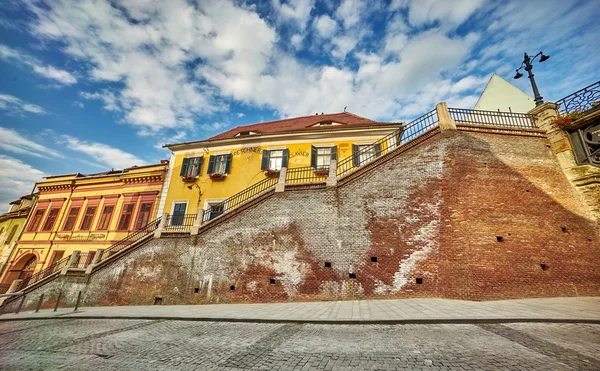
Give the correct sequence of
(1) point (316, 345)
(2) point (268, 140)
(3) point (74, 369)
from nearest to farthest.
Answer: (3) point (74, 369) → (1) point (316, 345) → (2) point (268, 140)

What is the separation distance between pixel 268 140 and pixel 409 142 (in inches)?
450

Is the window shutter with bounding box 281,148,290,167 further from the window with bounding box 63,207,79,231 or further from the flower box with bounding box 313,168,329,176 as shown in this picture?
the window with bounding box 63,207,79,231

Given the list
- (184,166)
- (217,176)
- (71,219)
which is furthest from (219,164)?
(71,219)

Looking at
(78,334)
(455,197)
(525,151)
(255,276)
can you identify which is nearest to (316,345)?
(255,276)

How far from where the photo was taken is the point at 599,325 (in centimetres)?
620

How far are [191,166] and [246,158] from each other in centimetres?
506

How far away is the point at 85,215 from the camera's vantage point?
903 inches

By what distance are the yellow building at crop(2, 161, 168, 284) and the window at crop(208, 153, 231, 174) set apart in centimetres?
506

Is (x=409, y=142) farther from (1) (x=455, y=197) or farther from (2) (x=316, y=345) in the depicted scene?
(2) (x=316, y=345)

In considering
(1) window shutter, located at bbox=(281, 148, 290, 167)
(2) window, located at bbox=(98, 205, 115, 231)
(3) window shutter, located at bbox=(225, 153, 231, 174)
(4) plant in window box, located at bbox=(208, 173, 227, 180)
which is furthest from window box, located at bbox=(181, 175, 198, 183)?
(2) window, located at bbox=(98, 205, 115, 231)

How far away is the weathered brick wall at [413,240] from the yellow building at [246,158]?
572cm

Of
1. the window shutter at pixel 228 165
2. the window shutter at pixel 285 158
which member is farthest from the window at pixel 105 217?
the window shutter at pixel 285 158

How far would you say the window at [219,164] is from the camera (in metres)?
20.2

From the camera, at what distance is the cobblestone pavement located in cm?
432
